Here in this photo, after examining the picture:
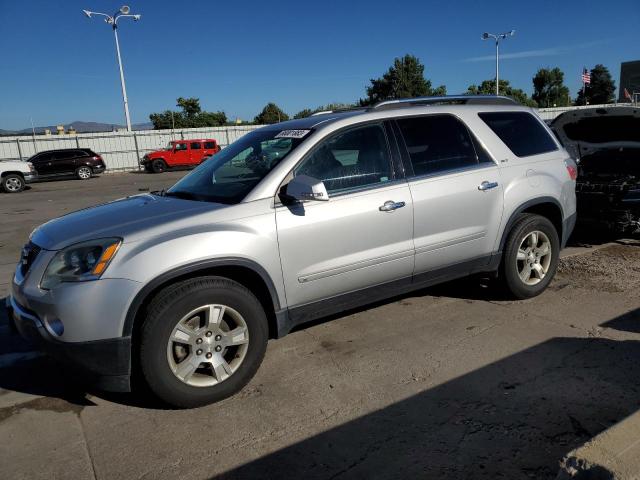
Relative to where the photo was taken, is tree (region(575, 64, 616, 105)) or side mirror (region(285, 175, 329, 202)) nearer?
side mirror (region(285, 175, 329, 202))

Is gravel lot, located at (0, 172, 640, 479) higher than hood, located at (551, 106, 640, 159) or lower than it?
lower

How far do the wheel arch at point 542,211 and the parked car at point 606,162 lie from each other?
5.89 ft

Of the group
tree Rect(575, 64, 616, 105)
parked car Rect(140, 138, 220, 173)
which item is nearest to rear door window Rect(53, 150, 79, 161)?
parked car Rect(140, 138, 220, 173)

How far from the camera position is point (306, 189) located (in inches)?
127

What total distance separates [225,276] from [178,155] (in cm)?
2778

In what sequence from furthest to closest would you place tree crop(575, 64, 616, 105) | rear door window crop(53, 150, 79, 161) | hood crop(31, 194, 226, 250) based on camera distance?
tree crop(575, 64, 616, 105), rear door window crop(53, 150, 79, 161), hood crop(31, 194, 226, 250)

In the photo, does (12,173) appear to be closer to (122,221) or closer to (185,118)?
(122,221)

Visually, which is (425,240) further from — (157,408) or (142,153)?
(142,153)

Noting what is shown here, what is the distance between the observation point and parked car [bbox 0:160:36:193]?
67.8 feet

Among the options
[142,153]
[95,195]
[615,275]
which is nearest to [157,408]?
[615,275]

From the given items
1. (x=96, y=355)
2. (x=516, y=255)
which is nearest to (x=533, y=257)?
(x=516, y=255)

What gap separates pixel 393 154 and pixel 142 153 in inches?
1278

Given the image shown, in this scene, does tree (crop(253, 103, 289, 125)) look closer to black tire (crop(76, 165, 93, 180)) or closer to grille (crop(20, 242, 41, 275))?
black tire (crop(76, 165, 93, 180))

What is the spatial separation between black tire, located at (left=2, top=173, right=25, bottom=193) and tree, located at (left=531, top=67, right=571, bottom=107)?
218 feet
